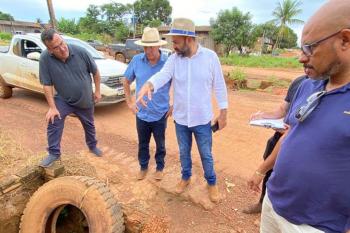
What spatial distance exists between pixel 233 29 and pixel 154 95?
827 inches

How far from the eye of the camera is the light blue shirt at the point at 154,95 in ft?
11.1

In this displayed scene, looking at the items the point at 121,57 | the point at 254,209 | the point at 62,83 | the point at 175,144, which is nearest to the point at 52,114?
the point at 62,83

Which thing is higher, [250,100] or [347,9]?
[347,9]

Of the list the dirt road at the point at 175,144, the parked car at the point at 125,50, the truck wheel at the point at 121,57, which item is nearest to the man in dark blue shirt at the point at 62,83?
the dirt road at the point at 175,144

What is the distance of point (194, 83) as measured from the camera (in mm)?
2953

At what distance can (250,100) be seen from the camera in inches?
323

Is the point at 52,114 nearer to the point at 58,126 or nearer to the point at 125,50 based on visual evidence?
the point at 58,126

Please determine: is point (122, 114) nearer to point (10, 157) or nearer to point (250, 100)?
point (10, 157)

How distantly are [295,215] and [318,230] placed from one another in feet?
0.40

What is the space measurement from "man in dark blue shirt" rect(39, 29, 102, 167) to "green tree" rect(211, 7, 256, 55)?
802 inches

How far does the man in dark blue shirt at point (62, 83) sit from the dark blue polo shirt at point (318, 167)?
9.89ft

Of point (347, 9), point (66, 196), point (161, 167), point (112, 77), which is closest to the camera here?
point (347, 9)

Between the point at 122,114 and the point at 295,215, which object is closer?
the point at 295,215

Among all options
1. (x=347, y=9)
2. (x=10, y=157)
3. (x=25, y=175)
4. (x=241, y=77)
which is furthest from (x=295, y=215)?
(x=241, y=77)
